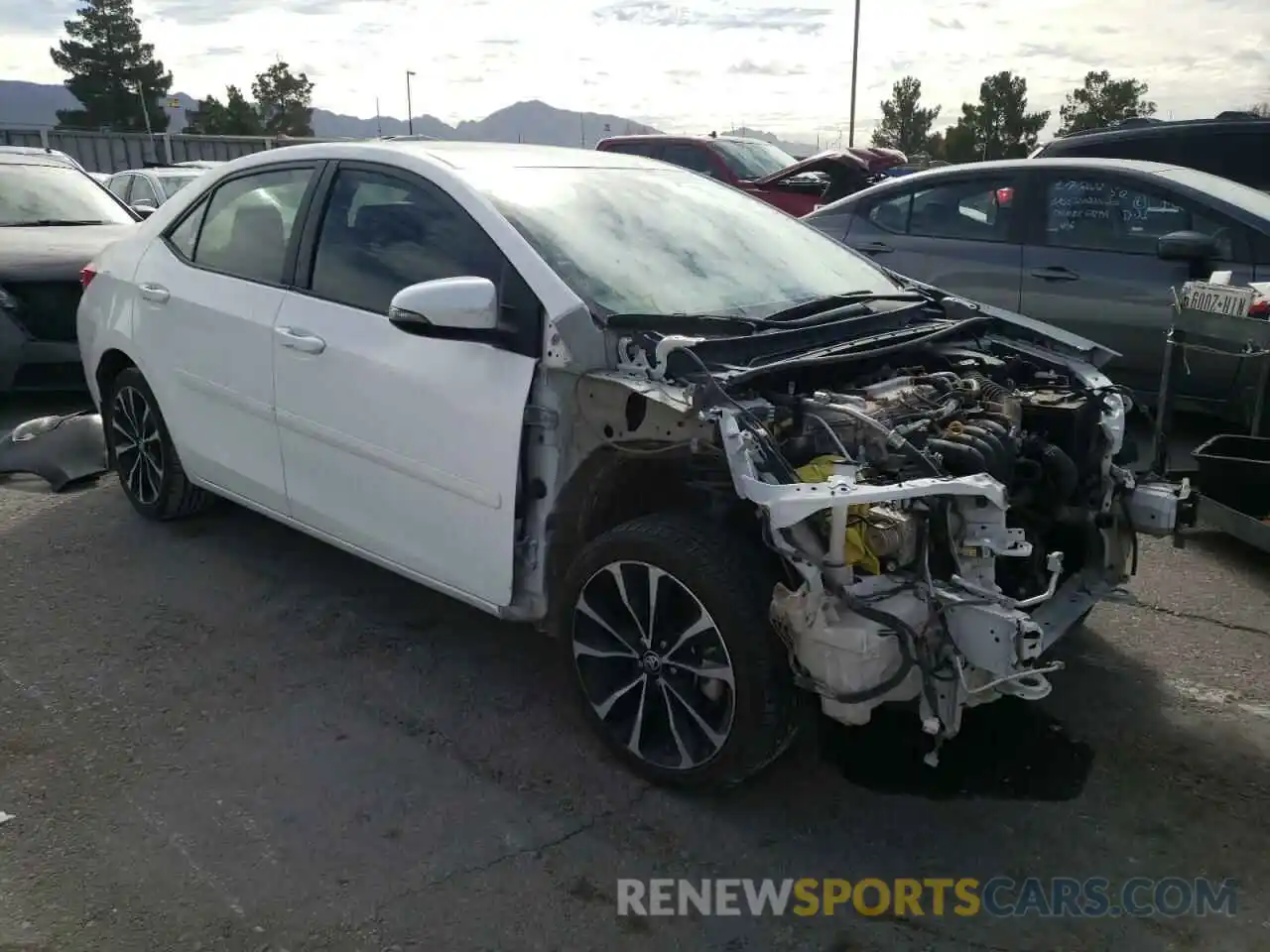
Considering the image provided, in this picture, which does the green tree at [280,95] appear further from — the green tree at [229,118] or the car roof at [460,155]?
the car roof at [460,155]

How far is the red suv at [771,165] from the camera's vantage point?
12094 mm

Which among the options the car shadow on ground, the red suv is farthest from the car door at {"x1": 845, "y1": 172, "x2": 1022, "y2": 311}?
the red suv

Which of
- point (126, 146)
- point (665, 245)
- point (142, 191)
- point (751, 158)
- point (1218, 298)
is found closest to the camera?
point (665, 245)

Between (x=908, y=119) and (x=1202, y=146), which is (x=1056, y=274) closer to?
(x=1202, y=146)

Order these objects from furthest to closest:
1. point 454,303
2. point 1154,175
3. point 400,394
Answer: point 1154,175, point 400,394, point 454,303

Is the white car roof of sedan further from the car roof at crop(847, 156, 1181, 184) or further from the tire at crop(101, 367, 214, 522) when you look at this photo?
the car roof at crop(847, 156, 1181, 184)

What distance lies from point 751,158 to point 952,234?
7.13 metres

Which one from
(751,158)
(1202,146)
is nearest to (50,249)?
(751,158)

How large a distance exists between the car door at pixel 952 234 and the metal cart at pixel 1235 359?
142cm

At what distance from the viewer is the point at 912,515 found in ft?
9.51

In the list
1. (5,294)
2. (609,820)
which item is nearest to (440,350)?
(609,820)

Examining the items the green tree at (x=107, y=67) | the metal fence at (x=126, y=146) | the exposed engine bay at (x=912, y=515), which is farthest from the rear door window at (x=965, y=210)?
the green tree at (x=107, y=67)

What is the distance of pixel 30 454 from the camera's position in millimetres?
6234

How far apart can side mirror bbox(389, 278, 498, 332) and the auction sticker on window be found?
3563 mm
